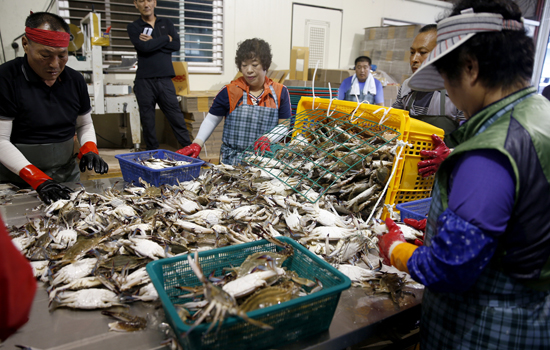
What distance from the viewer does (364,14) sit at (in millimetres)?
9078

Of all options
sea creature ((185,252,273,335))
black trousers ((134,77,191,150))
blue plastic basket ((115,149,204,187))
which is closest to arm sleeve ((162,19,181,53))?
black trousers ((134,77,191,150))

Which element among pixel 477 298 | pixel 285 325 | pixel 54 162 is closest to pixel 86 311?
pixel 285 325

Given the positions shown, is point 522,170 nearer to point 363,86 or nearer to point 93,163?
point 93,163

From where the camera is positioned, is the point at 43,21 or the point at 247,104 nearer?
the point at 43,21

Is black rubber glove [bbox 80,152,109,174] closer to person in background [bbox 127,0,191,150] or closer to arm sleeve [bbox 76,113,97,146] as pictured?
arm sleeve [bbox 76,113,97,146]

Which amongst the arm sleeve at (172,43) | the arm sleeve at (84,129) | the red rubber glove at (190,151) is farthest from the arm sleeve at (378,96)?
the arm sleeve at (84,129)

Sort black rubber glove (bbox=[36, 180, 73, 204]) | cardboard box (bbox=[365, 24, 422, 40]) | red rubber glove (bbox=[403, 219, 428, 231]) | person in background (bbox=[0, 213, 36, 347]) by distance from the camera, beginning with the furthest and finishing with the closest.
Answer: cardboard box (bbox=[365, 24, 422, 40]), black rubber glove (bbox=[36, 180, 73, 204]), red rubber glove (bbox=[403, 219, 428, 231]), person in background (bbox=[0, 213, 36, 347])

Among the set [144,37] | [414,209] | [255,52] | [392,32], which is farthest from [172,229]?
[392,32]

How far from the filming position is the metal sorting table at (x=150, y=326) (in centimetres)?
109

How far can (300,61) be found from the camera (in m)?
7.75

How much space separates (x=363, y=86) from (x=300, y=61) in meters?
2.04

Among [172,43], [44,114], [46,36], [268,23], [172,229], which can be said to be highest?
[268,23]

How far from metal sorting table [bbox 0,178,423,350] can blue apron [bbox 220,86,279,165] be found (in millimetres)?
2064

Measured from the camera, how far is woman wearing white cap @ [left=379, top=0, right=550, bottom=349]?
0.91 m
